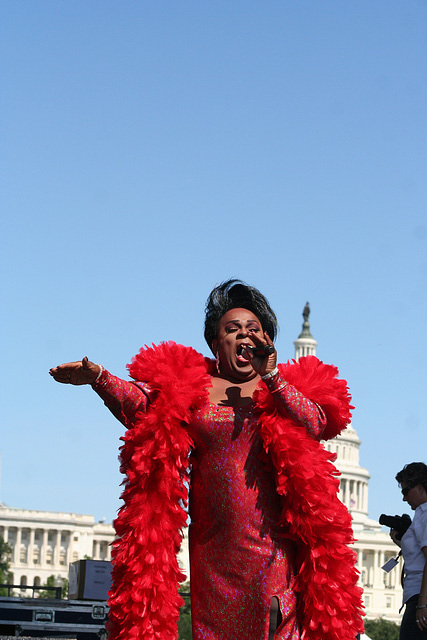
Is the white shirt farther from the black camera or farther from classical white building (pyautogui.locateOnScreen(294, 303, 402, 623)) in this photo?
classical white building (pyautogui.locateOnScreen(294, 303, 402, 623))

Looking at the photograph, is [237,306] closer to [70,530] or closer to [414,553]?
[414,553]

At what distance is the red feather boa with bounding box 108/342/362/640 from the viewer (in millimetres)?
3225

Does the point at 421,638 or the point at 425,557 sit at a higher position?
the point at 425,557

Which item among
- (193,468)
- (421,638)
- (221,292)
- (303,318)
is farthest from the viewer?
(303,318)

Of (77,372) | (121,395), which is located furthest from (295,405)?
(77,372)

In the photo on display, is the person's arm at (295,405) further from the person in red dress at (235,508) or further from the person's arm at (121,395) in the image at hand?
the person's arm at (121,395)

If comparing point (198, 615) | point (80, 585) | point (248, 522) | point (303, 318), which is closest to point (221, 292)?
point (248, 522)

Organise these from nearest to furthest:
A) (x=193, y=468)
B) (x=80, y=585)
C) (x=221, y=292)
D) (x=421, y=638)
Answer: (x=193, y=468) → (x=221, y=292) → (x=421, y=638) → (x=80, y=585)

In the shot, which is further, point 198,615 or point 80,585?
point 80,585

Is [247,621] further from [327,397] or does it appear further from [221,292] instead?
[221,292]

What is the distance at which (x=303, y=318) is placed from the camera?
110 meters

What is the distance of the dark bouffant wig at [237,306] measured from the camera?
143 inches

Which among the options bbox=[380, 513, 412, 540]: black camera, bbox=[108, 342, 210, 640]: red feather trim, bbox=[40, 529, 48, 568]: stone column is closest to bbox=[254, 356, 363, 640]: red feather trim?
bbox=[108, 342, 210, 640]: red feather trim

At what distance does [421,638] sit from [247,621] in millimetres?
2258
